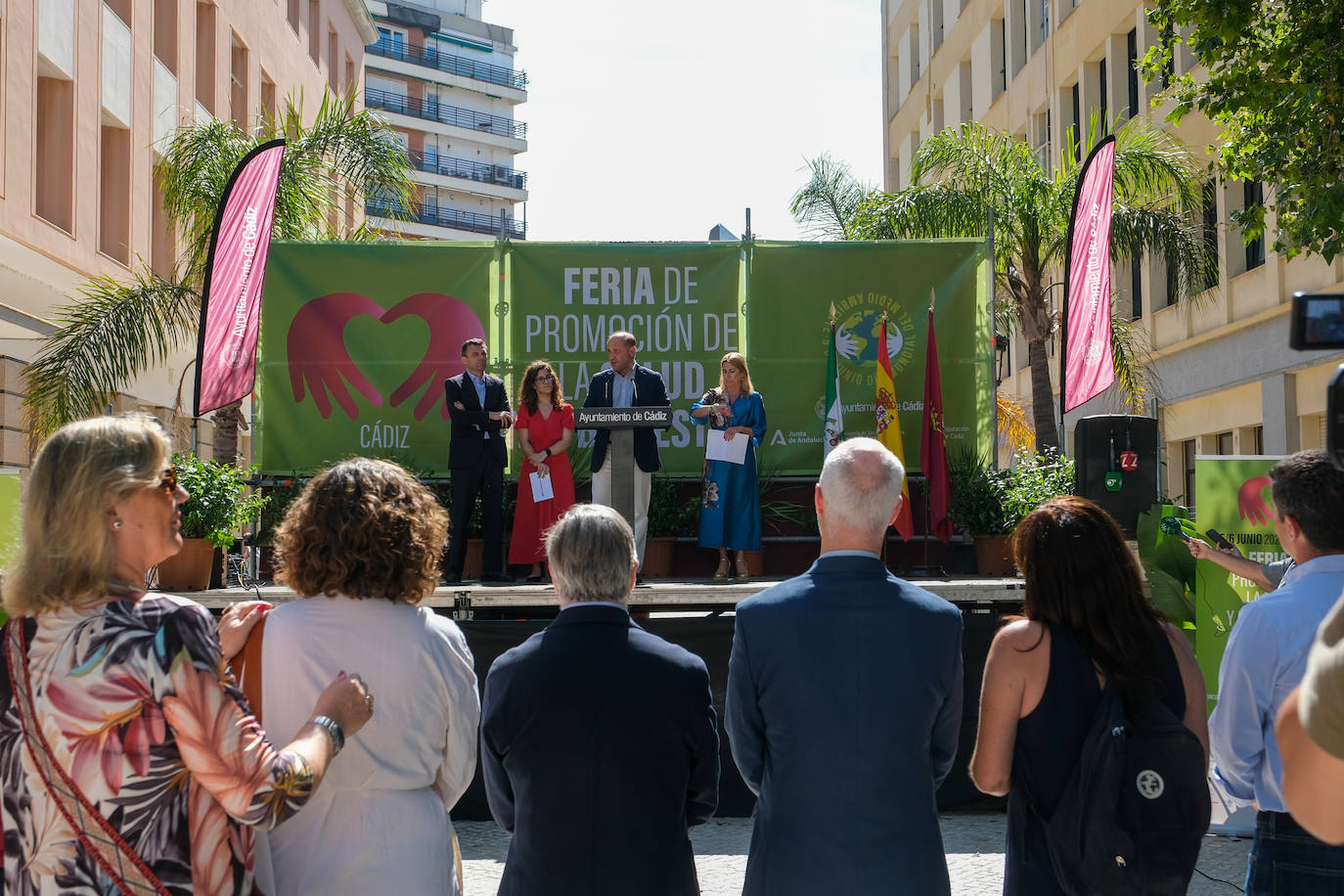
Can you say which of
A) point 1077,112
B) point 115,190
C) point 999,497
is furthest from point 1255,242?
point 115,190

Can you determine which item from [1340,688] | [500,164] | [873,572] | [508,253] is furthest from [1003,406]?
[500,164]

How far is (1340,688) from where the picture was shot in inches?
56.8

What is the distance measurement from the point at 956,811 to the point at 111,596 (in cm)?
635

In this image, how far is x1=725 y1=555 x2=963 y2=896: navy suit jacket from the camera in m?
3.31

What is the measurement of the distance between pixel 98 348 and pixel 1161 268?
1888 centimetres

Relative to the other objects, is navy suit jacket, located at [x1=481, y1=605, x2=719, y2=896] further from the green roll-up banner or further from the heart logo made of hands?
the heart logo made of hands

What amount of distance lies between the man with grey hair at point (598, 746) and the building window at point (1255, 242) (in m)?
19.4

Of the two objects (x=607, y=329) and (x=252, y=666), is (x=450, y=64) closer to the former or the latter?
(x=607, y=329)

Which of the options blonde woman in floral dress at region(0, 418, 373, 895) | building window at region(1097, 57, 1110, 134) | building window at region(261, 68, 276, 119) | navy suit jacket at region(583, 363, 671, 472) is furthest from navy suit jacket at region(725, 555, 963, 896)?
building window at region(261, 68, 276, 119)

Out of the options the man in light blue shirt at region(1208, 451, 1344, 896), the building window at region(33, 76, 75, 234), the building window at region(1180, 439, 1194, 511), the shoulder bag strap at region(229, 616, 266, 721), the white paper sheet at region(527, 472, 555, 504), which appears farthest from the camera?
the building window at region(1180, 439, 1194, 511)

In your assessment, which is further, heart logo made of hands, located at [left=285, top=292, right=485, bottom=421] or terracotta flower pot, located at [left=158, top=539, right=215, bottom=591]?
heart logo made of hands, located at [left=285, top=292, right=485, bottom=421]

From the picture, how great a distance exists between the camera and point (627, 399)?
32.1 ft

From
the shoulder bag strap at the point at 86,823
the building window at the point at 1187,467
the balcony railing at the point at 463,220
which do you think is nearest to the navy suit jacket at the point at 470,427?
the shoulder bag strap at the point at 86,823

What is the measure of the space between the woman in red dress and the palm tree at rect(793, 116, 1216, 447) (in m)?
7.63
